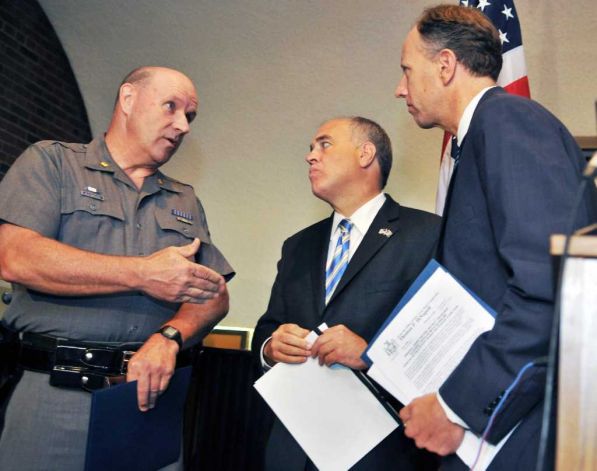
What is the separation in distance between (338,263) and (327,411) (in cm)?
58

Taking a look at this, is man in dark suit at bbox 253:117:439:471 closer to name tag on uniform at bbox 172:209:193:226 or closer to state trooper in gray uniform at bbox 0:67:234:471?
state trooper in gray uniform at bbox 0:67:234:471

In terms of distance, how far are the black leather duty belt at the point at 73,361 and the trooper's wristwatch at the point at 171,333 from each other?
5.4 inches

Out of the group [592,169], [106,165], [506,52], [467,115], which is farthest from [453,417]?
[506,52]

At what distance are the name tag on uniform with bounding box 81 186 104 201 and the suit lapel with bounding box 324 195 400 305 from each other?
811 millimetres

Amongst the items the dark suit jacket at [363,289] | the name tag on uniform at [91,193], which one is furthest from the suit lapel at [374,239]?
the name tag on uniform at [91,193]

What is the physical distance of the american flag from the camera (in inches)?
111

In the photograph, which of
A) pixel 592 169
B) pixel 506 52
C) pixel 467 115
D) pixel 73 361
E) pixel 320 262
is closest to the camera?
pixel 592 169

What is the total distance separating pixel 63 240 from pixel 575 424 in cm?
150

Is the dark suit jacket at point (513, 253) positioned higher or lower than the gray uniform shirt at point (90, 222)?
higher

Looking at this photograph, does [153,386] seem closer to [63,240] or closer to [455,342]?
[63,240]

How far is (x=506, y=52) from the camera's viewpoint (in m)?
2.85

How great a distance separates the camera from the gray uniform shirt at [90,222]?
179 cm

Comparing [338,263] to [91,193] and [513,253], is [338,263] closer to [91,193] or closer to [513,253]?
[91,193]

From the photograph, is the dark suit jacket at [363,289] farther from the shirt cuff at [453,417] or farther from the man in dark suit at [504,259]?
the shirt cuff at [453,417]
